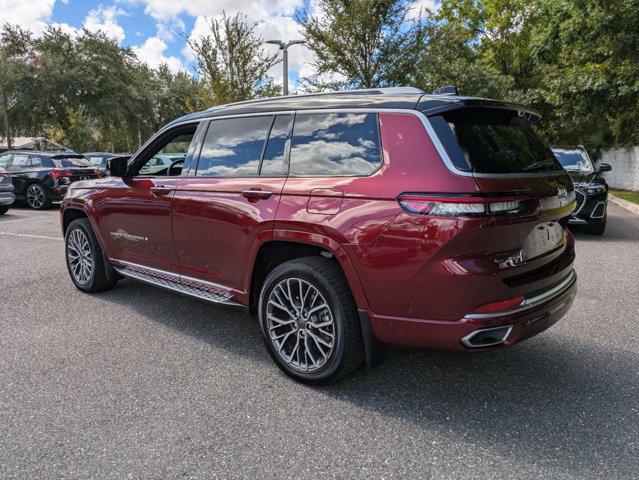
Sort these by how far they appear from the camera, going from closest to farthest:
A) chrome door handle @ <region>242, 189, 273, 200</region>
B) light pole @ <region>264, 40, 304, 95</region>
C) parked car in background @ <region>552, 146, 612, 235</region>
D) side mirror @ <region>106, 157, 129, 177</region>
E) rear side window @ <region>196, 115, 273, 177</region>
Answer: chrome door handle @ <region>242, 189, 273, 200</region> < rear side window @ <region>196, 115, 273, 177</region> < side mirror @ <region>106, 157, 129, 177</region> < parked car in background @ <region>552, 146, 612, 235</region> < light pole @ <region>264, 40, 304, 95</region>

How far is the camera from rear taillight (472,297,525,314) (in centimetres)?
260

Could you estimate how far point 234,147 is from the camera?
3.77 meters

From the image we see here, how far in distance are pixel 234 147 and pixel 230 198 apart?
452mm

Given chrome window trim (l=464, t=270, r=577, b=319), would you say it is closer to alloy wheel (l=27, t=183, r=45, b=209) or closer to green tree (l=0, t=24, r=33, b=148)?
alloy wheel (l=27, t=183, r=45, b=209)

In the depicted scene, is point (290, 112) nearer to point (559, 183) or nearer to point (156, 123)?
point (559, 183)

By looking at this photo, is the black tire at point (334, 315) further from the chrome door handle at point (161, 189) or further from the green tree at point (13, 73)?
the green tree at point (13, 73)

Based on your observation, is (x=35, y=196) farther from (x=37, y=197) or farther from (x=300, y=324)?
(x=300, y=324)

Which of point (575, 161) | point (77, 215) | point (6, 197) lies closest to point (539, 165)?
point (77, 215)

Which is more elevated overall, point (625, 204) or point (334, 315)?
point (334, 315)

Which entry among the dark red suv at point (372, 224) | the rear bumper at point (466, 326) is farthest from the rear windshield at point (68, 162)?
the rear bumper at point (466, 326)

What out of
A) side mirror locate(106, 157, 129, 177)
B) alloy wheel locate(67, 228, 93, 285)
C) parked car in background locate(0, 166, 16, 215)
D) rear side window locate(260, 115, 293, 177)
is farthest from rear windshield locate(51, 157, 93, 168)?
rear side window locate(260, 115, 293, 177)

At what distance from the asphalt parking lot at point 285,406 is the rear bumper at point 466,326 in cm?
46

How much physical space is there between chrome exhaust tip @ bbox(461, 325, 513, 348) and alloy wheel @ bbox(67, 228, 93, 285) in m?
4.07

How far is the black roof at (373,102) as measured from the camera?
285cm
